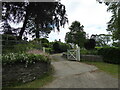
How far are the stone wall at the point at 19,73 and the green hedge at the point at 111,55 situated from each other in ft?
23.3

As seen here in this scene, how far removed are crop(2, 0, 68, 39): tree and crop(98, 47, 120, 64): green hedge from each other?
228 inches

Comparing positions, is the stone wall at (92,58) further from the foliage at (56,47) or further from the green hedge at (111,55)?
A: the foliage at (56,47)

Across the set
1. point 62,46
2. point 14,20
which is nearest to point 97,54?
point 14,20

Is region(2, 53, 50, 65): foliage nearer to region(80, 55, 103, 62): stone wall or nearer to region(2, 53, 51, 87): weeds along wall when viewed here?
region(2, 53, 51, 87): weeds along wall

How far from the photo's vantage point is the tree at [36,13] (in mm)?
10633

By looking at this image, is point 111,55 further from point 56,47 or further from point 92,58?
point 56,47

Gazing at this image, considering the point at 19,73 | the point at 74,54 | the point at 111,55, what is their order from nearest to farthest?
the point at 19,73
the point at 111,55
the point at 74,54

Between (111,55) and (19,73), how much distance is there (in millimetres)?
8208

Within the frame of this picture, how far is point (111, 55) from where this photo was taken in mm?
9859

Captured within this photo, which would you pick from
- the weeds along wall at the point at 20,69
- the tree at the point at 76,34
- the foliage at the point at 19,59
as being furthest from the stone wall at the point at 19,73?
the tree at the point at 76,34

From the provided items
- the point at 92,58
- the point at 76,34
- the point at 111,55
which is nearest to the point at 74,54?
the point at 92,58

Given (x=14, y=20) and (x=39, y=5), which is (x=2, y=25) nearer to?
(x=14, y=20)

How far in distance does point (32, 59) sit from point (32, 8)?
708 centimetres

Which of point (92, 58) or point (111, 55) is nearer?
point (111, 55)
